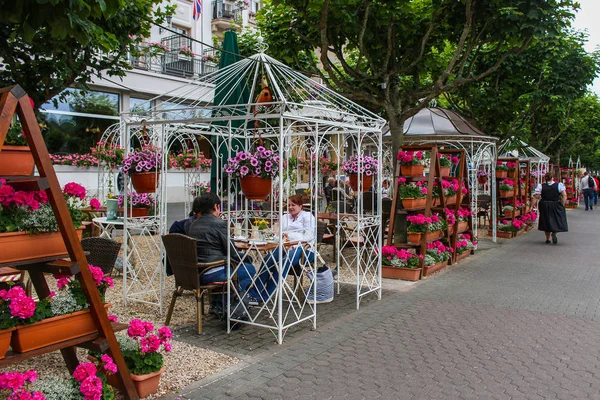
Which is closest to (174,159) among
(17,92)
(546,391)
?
(17,92)

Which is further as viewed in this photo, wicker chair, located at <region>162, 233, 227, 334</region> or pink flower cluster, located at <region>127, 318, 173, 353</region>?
wicker chair, located at <region>162, 233, 227, 334</region>

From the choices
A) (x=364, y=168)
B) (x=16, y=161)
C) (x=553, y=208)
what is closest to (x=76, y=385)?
(x=16, y=161)

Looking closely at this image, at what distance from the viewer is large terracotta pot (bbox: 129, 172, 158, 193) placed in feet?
22.2

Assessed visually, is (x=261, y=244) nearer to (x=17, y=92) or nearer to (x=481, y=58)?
(x=17, y=92)

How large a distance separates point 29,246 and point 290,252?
3.57 metres

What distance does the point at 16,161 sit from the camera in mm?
3529

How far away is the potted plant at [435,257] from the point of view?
9406 millimetres

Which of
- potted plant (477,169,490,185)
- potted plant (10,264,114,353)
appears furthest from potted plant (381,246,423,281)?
potted plant (477,169,490,185)

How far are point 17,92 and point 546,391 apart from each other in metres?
4.61

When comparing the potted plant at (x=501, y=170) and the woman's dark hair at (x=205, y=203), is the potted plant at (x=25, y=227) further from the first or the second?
the potted plant at (x=501, y=170)

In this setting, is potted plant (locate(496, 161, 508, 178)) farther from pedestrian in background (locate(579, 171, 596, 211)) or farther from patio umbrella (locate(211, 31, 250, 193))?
pedestrian in background (locate(579, 171, 596, 211))

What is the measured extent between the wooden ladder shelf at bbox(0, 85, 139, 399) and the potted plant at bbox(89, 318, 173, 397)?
14cm

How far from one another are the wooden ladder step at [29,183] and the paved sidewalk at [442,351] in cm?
197

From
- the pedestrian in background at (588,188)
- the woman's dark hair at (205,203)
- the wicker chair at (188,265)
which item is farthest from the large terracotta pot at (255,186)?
the pedestrian in background at (588,188)
